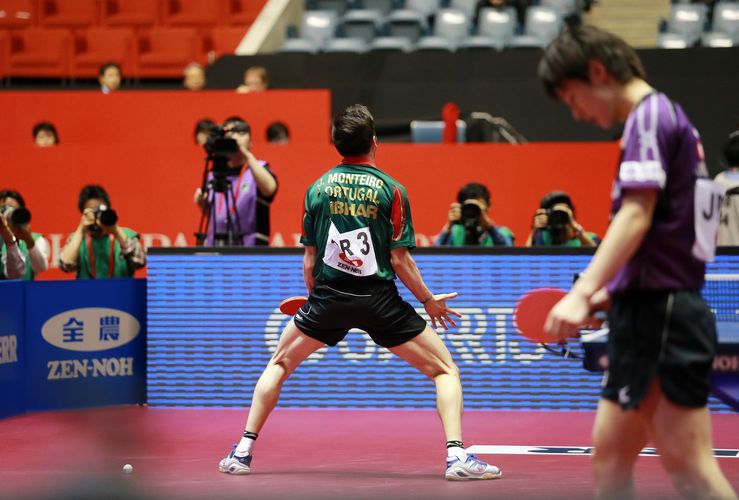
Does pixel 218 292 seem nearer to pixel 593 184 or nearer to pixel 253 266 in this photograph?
pixel 253 266

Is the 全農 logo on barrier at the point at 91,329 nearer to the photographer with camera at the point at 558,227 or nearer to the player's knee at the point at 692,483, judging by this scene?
the photographer with camera at the point at 558,227

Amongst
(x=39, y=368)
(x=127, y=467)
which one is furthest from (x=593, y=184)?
(x=127, y=467)

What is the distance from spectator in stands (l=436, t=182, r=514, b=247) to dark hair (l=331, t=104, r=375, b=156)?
10.6 ft

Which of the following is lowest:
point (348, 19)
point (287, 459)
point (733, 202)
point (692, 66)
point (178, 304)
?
point (287, 459)

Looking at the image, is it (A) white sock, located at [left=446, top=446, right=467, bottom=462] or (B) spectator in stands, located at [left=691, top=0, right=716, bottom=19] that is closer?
(A) white sock, located at [left=446, top=446, right=467, bottom=462]

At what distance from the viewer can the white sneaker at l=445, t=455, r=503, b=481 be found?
5.89m

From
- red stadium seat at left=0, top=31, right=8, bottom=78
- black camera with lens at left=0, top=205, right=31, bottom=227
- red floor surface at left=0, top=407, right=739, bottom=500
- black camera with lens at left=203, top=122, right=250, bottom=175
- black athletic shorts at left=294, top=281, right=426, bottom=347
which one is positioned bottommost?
red floor surface at left=0, top=407, right=739, bottom=500

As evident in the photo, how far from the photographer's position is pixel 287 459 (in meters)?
6.79

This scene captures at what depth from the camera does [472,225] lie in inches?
363

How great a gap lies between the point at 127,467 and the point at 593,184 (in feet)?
20.6

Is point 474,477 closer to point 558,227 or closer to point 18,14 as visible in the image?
point 558,227

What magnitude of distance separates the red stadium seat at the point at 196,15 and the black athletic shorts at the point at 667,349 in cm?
1500

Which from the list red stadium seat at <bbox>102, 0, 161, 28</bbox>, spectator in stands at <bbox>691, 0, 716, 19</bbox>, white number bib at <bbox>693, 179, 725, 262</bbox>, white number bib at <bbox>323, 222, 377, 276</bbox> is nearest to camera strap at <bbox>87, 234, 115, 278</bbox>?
white number bib at <bbox>323, 222, 377, 276</bbox>

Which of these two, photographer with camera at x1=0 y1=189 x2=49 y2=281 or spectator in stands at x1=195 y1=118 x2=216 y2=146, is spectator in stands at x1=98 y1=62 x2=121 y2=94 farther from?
photographer with camera at x1=0 y1=189 x2=49 y2=281
